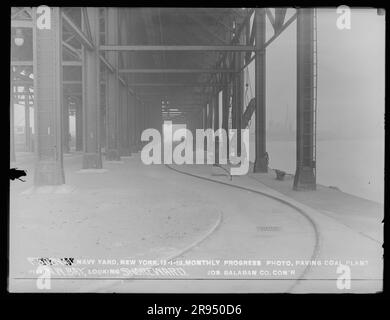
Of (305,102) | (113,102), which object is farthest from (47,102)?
(113,102)

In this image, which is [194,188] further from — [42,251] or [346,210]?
[42,251]

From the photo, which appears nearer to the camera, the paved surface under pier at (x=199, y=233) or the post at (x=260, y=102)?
the paved surface under pier at (x=199, y=233)

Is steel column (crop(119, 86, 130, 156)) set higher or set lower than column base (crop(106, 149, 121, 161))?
higher

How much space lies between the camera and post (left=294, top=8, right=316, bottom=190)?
11.6m

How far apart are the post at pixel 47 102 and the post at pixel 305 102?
718 cm

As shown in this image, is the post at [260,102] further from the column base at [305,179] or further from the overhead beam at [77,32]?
the overhead beam at [77,32]

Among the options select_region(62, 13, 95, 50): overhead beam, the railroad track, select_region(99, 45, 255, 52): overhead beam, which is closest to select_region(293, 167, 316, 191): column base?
the railroad track

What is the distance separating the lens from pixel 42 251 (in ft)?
17.8

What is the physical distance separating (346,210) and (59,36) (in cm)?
922

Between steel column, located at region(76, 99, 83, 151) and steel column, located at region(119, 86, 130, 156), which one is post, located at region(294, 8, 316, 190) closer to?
steel column, located at region(119, 86, 130, 156)

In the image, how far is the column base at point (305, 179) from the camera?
1170cm

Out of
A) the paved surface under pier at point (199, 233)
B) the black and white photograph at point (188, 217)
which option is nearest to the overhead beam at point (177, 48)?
the black and white photograph at point (188, 217)

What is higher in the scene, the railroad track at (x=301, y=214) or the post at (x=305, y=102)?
the post at (x=305, y=102)

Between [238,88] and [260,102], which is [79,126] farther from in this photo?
[260,102]
